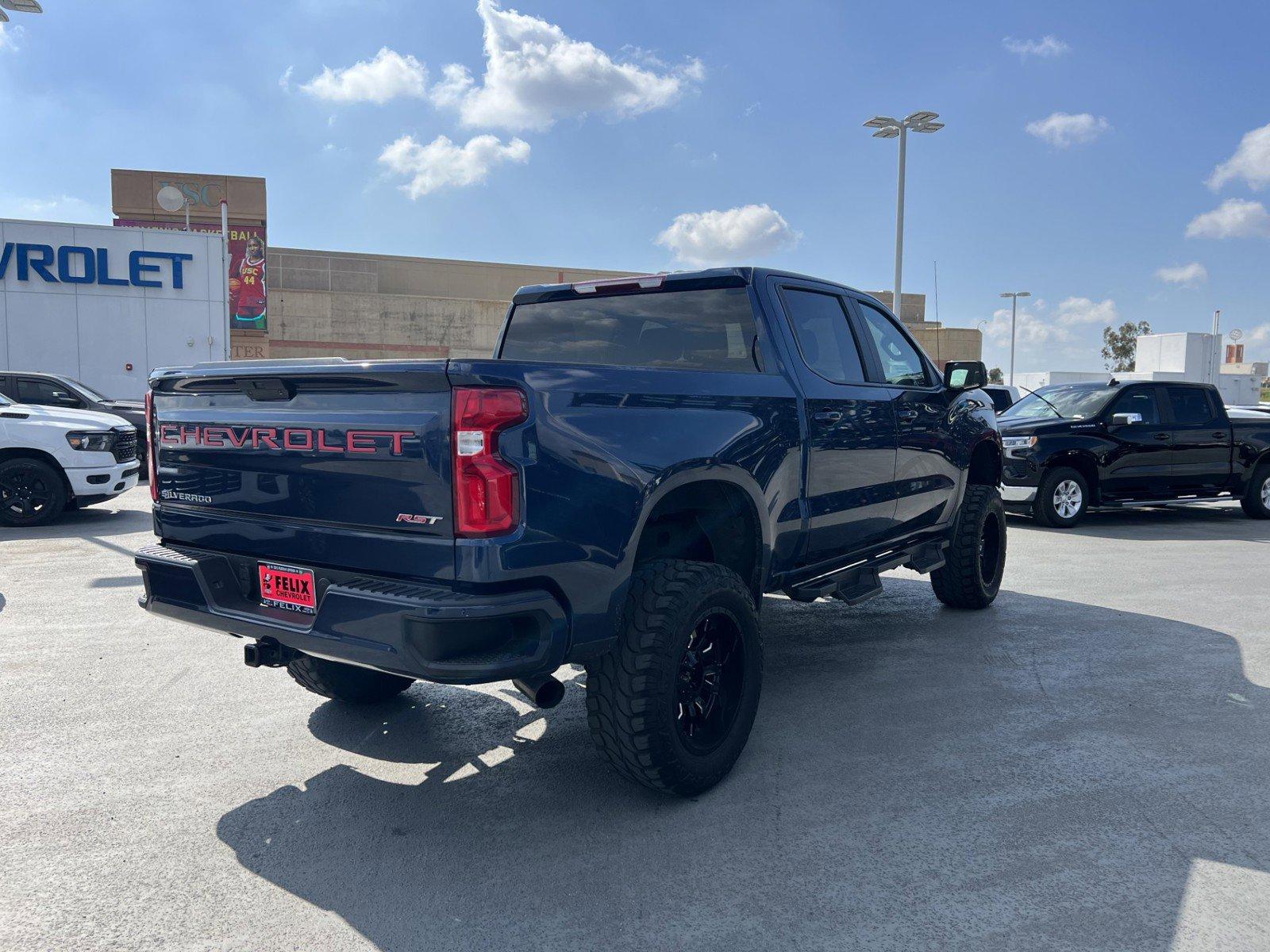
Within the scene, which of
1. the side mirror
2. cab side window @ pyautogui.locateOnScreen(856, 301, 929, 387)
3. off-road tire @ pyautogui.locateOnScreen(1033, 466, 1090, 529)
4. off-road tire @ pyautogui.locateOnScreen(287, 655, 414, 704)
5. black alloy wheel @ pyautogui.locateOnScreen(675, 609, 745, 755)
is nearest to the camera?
black alloy wheel @ pyautogui.locateOnScreen(675, 609, 745, 755)

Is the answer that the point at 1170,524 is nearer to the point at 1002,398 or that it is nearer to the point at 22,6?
the point at 1002,398

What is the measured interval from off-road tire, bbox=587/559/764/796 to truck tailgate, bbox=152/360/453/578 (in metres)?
0.77

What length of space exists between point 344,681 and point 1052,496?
9231mm

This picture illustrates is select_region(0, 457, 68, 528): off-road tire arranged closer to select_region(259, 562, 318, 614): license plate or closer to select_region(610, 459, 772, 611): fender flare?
select_region(259, 562, 318, 614): license plate

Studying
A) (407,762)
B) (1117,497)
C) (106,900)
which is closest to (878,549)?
(407,762)

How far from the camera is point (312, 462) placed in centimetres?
318

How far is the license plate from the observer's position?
10.4 ft

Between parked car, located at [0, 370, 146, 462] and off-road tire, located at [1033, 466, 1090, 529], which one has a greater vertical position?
parked car, located at [0, 370, 146, 462]

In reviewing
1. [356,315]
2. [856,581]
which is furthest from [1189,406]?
[356,315]

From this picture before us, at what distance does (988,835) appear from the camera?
3.28m

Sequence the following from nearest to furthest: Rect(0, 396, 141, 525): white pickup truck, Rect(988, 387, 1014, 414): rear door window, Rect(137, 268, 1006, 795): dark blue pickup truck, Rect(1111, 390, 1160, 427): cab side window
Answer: Rect(137, 268, 1006, 795): dark blue pickup truck < Rect(0, 396, 141, 525): white pickup truck < Rect(1111, 390, 1160, 427): cab side window < Rect(988, 387, 1014, 414): rear door window

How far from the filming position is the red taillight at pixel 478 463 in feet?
9.32

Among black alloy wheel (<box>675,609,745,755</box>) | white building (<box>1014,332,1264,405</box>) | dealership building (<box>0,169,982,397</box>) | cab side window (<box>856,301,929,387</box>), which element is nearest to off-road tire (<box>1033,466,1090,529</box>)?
cab side window (<box>856,301,929,387</box>)

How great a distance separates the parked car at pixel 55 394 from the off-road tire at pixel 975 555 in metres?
11.0
